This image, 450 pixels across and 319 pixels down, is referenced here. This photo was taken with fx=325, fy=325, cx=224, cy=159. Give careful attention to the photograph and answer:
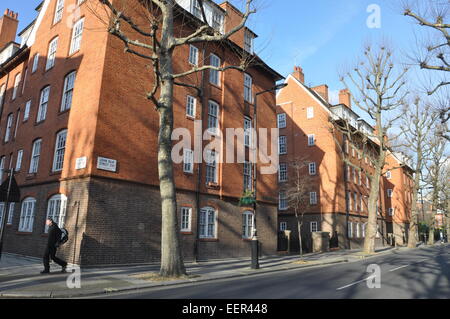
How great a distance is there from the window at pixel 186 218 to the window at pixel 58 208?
5835mm

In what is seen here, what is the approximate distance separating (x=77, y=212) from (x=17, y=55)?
54.5 ft

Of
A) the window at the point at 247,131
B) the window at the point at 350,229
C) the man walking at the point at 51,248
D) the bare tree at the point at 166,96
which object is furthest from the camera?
the window at the point at 350,229

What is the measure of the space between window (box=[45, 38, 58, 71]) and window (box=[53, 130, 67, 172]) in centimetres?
548

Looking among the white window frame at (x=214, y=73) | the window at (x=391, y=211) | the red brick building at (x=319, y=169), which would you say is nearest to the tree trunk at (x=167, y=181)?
the white window frame at (x=214, y=73)

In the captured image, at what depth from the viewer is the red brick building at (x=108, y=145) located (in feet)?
47.1

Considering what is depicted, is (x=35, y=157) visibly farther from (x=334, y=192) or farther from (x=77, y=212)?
(x=334, y=192)

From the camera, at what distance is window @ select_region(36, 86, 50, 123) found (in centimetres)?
1923

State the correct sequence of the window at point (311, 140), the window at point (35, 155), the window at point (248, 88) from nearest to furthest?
the window at point (35, 155) → the window at point (248, 88) → the window at point (311, 140)

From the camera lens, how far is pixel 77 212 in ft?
45.5

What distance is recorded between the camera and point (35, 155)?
1888cm

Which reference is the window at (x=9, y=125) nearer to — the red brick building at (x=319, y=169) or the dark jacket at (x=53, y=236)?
the dark jacket at (x=53, y=236)

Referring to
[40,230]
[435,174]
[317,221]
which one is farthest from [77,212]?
[435,174]

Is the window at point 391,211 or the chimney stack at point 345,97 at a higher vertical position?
the chimney stack at point 345,97

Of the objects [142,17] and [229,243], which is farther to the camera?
[229,243]
